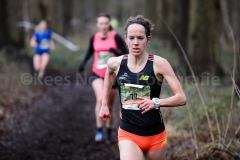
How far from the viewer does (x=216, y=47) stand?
37.8 feet

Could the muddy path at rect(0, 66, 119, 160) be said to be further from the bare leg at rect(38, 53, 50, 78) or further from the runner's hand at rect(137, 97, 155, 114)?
the runner's hand at rect(137, 97, 155, 114)

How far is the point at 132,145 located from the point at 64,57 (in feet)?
47.1

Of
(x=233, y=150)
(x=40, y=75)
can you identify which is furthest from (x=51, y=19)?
(x=233, y=150)

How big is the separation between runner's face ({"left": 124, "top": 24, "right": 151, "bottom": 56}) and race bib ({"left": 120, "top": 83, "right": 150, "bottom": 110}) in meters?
0.33

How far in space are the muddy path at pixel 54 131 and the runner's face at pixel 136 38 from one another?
3172 mm

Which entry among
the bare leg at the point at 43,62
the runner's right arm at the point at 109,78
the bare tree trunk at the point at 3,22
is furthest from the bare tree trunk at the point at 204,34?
the runner's right arm at the point at 109,78

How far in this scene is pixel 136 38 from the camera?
3.75 meters

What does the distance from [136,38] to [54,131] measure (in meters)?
4.86

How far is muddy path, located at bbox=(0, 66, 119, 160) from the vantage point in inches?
258

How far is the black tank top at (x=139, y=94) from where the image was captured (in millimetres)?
3742

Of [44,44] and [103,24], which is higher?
[103,24]

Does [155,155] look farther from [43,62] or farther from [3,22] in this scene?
[3,22]

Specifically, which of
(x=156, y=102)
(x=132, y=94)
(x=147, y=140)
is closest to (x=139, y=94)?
(x=132, y=94)

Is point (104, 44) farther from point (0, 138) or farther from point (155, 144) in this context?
point (155, 144)
